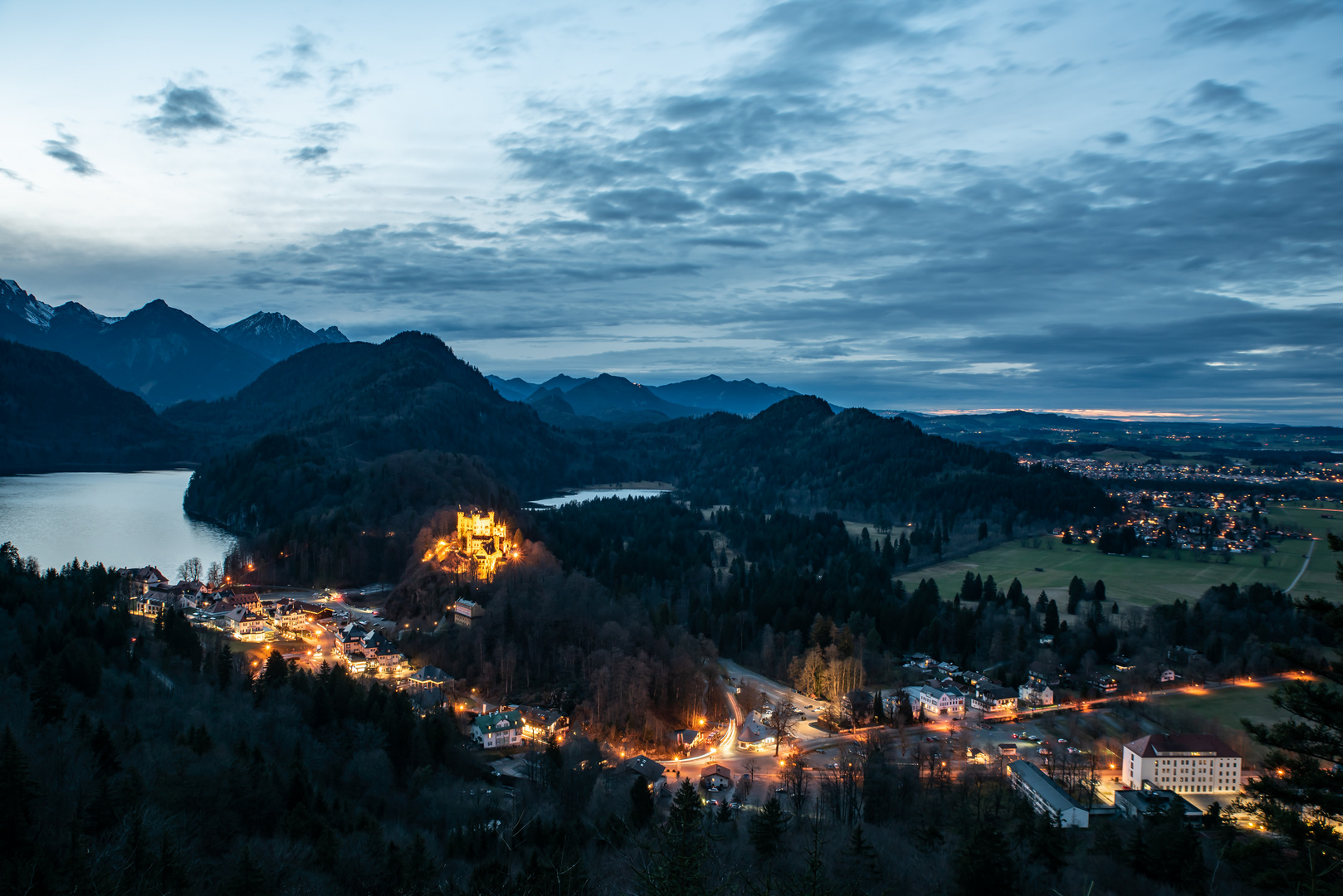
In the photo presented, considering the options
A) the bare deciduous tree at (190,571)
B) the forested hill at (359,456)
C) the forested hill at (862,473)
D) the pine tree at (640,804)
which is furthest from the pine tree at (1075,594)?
the bare deciduous tree at (190,571)

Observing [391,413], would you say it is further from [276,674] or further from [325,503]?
[276,674]

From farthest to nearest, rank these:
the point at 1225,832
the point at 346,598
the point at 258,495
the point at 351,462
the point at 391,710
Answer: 1. the point at 351,462
2. the point at 258,495
3. the point at 346,598
4. the point at 391,710
5. the point at 1225,832

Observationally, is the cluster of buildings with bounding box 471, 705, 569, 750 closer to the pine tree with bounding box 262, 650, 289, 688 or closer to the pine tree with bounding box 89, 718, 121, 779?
the pine tree with bounding box 262, 650, 289, 688

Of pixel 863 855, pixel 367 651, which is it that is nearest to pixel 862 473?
pixel 367 651

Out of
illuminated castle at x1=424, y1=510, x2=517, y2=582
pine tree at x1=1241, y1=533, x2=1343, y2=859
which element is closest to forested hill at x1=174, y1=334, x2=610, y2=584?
illuminated castle at x1=424, y1=510, x2=517, y2=582

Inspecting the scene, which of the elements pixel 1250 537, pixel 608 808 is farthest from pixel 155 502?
pixel 1250 537

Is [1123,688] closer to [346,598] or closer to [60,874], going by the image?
[60,874]
